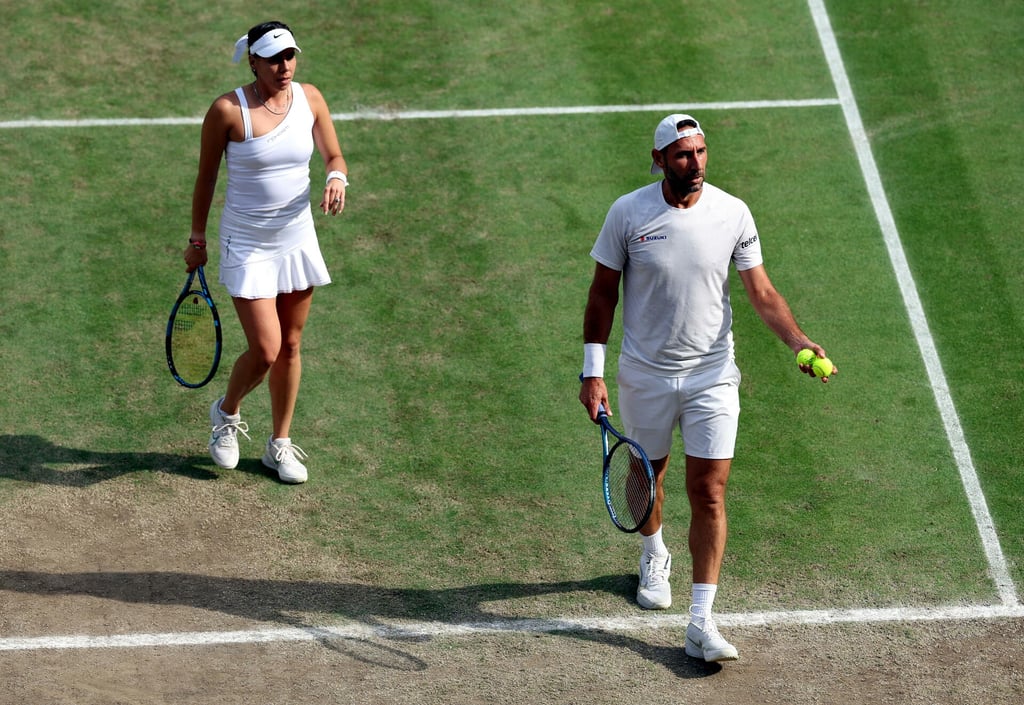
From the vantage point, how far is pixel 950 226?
10.8 m

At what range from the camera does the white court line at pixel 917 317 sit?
814 centimetres

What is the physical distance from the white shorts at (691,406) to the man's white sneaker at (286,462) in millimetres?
2279

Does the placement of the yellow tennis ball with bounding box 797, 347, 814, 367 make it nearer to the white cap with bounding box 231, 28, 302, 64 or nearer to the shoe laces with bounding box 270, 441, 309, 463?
the white cap with bounding box 231, 28, 302, 64

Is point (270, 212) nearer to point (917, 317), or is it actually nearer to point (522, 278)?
point (522, 278)

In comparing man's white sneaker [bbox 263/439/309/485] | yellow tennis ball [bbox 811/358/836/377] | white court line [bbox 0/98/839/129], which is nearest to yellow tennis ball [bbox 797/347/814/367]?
yellow tennis ball [bbox 811/358/836/377]

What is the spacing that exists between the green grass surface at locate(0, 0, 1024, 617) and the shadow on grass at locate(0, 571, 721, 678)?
0.35ft

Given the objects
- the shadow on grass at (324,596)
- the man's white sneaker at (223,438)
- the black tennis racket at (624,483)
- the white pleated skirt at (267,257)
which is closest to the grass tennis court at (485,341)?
the shadow on grass at (324,596)

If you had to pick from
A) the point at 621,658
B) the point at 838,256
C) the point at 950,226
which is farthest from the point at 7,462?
the point at 950,226

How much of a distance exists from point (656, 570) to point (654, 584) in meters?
0.08

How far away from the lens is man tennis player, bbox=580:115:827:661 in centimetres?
695

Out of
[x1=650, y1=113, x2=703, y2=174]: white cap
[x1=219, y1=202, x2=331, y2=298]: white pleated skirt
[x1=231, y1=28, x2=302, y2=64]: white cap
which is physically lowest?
[x1=219, y1=202, x2=331, y2=298]: white pleated skirt

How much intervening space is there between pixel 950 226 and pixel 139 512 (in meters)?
6.12

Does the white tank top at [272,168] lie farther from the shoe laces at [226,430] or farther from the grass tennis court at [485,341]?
the grass tennis court at [485,341]

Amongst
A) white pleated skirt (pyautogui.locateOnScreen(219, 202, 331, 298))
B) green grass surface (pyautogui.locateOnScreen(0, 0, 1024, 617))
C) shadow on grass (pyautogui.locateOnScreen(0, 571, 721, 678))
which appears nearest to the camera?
shadow on grass (pyautogui.locateOnScreen(0, 571, 721, 678))
